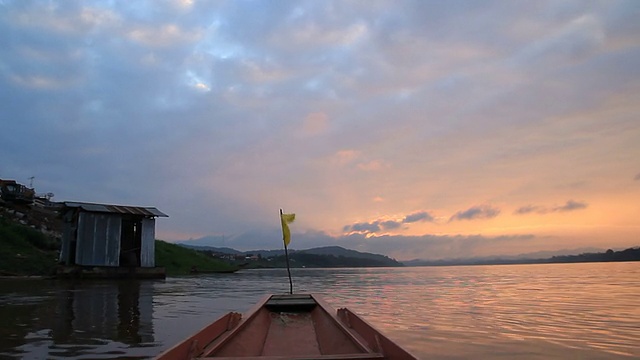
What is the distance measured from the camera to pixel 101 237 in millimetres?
29938

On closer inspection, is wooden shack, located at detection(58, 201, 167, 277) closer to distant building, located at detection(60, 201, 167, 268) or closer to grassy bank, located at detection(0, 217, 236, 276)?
distant building, located at detection(60, 201, 167, 268)

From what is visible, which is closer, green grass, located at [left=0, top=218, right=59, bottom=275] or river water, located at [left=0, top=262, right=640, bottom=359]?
river water, located at [left=0, top=262, right=640, bottom=359]

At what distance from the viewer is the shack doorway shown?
32.7 m

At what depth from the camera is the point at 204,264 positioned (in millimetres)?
66000

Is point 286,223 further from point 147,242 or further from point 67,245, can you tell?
point 67,245

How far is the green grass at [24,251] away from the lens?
99.5 ft

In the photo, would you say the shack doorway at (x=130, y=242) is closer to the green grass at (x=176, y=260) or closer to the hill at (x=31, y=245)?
the hill at (x=31, y=245)

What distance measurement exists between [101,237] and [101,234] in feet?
0.71

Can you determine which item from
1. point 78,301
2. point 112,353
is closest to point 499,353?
point 112,353

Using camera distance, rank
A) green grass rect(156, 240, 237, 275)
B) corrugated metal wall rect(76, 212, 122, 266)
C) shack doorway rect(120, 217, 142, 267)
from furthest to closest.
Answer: green grass rect(156, 240, 237, 275) → shack doorway rect(120, 217, 142, 267) → corrugated metal wall rect(76, 212, 122, 266)

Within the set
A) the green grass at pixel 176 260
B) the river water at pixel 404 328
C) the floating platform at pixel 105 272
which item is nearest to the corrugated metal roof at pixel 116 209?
the floating platform at pixel 105 272

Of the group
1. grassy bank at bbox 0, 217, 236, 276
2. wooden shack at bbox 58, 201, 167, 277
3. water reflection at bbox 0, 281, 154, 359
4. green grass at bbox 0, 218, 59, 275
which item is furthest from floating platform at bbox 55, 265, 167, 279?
water reflection at bbox 0, 281, 154, 359

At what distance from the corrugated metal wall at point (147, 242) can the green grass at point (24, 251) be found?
6.44 meters

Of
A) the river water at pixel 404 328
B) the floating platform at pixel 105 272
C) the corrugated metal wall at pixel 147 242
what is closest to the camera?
the river water at pixel 404 328
